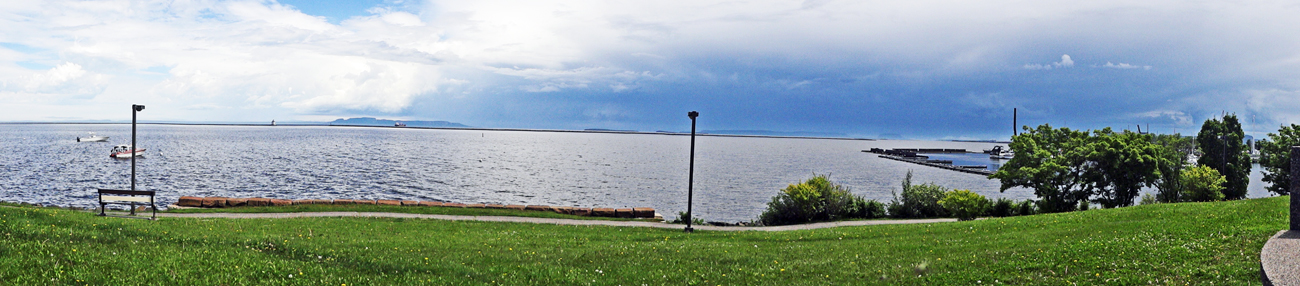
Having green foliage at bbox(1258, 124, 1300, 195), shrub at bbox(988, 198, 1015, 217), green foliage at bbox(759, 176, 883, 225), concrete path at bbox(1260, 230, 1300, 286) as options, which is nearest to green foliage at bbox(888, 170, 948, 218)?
green foliage at bbox(759, 176, 883, 225)

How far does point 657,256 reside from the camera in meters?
13.6

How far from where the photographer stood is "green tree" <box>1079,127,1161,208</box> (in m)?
36.5

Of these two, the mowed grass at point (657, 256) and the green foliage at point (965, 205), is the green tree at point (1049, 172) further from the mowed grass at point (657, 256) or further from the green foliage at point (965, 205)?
the mowed grass at point (657, 256)

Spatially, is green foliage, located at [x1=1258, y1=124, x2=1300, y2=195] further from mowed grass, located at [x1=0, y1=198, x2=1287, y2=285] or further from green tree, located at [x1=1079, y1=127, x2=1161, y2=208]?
mowed grass, located at [x1=0, y1=198, x2=1287, y2=285]

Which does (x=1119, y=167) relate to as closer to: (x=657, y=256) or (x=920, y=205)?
(x=920, y=205)

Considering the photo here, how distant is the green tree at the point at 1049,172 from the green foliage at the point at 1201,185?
4720mm

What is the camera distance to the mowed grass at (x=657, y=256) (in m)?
9.27

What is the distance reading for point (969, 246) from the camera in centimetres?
1386

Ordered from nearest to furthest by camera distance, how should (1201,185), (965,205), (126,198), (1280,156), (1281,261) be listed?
1. (1281,261)
2. (126,198)
3. (965,205)
4. (1201,185)
5. (1280,156)

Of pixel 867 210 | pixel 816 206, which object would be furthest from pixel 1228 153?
pixel 816 206

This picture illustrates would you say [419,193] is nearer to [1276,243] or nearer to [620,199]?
[620,199]

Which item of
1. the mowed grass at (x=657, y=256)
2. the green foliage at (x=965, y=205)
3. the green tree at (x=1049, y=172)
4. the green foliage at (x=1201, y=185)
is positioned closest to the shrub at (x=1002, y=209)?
the green foliage at (x=965, y=205)

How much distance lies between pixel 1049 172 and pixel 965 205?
10.1 metres

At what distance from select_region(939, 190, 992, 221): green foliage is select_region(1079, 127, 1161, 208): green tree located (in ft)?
37.3
